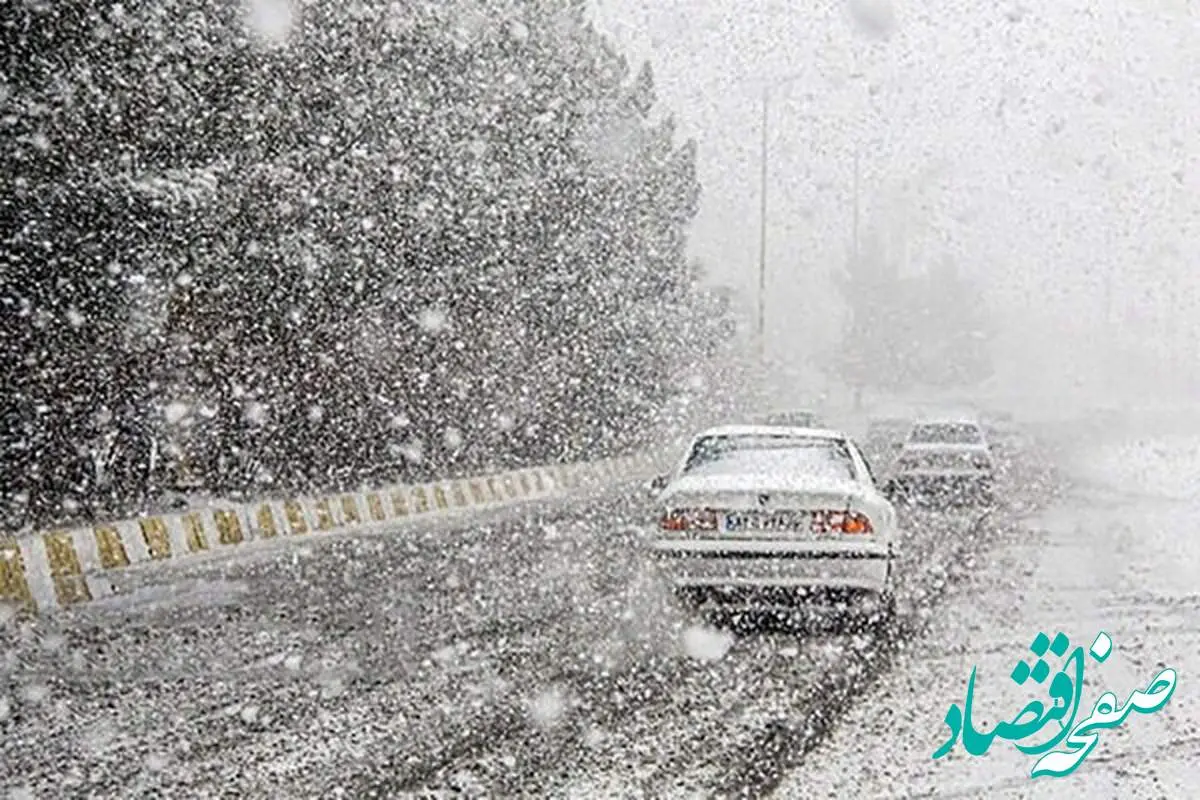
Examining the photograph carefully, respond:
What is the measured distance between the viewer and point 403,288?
28844 millimetres

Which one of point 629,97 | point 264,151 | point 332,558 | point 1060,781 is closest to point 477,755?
point 1060,781

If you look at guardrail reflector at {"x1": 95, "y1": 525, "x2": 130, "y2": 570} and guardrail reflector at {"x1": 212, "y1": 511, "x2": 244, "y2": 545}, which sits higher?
guardrail reflector at {"x1": 95, "y1": 525, "x2": 130, "y2": 570}

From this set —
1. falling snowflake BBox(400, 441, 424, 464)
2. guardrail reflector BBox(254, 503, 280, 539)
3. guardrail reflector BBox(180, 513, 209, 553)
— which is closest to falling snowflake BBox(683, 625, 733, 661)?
guardrail reflector BBox(180, 513, 209, 553)

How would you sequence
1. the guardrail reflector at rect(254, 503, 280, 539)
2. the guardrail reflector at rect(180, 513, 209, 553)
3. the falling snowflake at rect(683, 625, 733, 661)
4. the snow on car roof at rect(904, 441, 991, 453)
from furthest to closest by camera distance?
the snow on car roof at rect(904, 441, 991, 453) → the guardrail reflector at rect(254, 503, 280, 539) → the guardrail reflector at rect(180, 513, 209, 553) → the falling snowflake at rect(683, 625, 733, 661)

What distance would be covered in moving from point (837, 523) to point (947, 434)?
17.5m

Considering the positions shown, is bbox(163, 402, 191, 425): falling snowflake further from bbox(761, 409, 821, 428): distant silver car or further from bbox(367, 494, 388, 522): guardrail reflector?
bbox(761, 409, 821, 428): distant silver car

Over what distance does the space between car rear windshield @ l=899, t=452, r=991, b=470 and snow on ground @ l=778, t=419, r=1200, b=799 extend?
6587mm

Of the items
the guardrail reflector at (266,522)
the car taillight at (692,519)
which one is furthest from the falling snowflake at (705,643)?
the guardrail reflector at (266,522)

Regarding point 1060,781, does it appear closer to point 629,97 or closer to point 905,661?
point 905,661

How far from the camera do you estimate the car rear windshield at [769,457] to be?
1099cm

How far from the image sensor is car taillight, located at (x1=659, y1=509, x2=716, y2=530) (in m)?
10.3

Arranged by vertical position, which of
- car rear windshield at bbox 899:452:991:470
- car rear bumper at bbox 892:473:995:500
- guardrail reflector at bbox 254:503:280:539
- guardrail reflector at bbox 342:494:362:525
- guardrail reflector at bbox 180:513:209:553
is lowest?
car rear bumper at bbox 892:473:995:500

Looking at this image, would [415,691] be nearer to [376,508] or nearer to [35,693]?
[35,693]

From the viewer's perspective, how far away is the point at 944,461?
2630 centimetres
